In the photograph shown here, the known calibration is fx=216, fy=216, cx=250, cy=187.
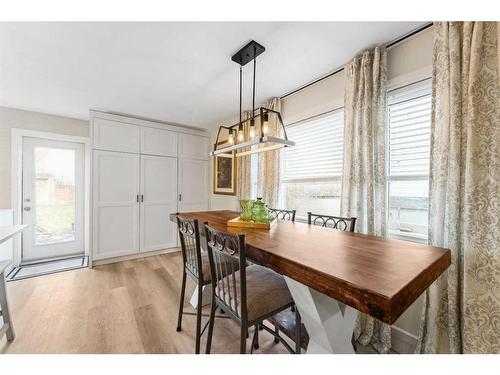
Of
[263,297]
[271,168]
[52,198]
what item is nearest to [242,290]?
[263,297]

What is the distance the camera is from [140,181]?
3627 mm

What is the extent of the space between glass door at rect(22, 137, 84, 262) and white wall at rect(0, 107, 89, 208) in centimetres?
18

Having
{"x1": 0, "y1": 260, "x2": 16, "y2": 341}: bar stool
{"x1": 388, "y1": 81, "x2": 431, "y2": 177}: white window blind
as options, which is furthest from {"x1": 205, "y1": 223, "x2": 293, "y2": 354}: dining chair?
{"x1": 0, "y1": 260, "x2": 16, "y2": 341}: bar stool

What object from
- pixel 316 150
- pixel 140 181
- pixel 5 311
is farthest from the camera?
pixel 140 181

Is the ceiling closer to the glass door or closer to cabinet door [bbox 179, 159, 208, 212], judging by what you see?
the glass door

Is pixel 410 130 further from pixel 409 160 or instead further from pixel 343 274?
pixel 343 274

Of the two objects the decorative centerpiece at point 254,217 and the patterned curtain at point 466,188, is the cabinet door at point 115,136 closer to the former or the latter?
the decorative centerpiece at point 254,217

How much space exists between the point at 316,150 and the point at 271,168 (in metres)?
0.65

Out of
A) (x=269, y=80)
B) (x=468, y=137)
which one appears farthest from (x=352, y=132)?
(x=269, y=80)

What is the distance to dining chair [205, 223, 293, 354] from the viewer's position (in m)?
1.12

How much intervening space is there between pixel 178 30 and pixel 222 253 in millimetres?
1624

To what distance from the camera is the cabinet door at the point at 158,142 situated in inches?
144

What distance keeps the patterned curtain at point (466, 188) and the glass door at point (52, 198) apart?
187 inches

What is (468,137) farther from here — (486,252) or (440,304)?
(440,304)
